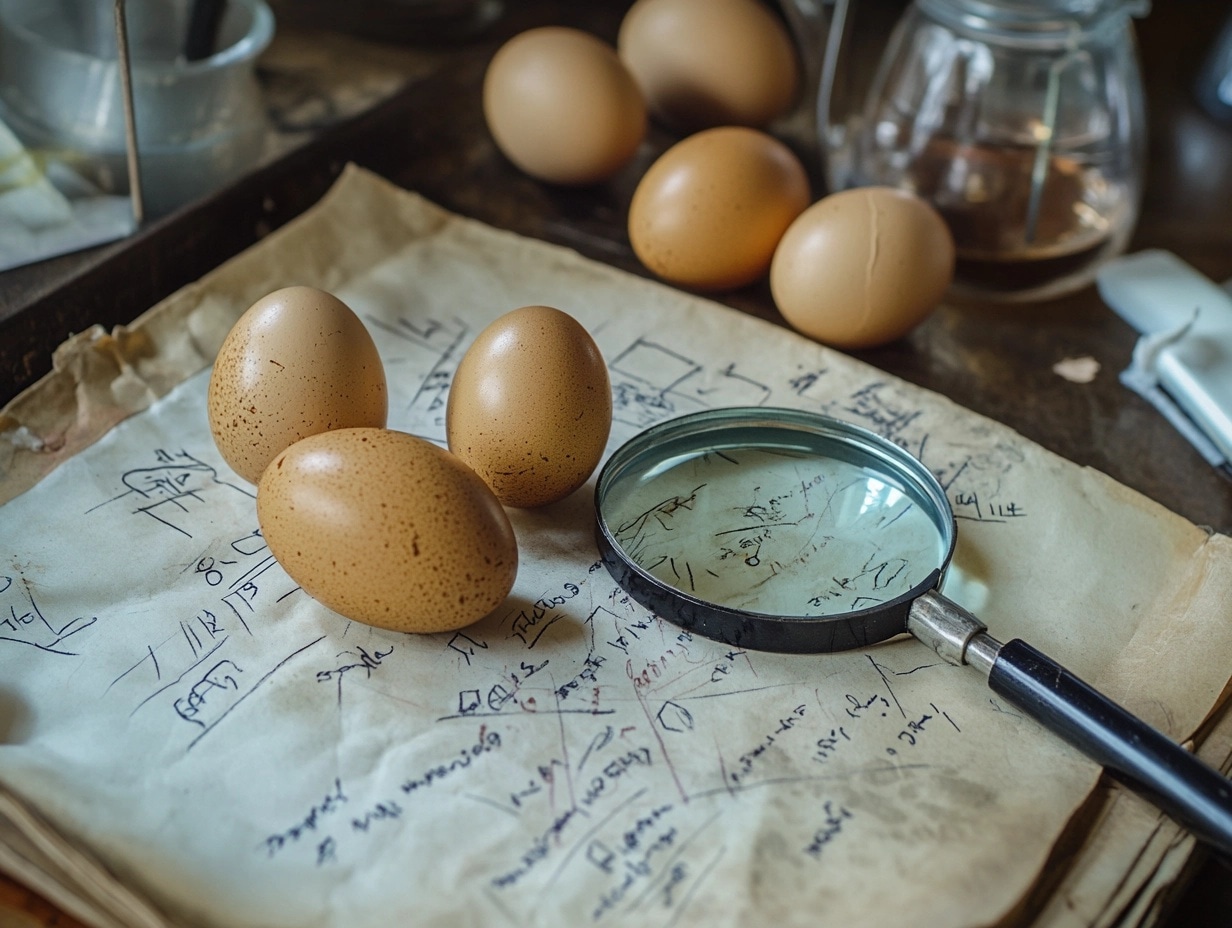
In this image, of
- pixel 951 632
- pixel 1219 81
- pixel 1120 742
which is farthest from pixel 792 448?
pixel 1219 81

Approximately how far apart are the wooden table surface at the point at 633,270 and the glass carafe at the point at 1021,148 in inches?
2.1

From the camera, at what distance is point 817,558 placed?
77cm

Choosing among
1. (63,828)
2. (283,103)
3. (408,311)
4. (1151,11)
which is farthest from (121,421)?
(1151,11)

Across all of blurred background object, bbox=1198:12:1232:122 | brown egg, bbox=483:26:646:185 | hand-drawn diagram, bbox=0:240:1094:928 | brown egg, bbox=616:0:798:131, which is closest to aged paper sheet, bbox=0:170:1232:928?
hand-drawn diagram, bbox=0:240:1094:928

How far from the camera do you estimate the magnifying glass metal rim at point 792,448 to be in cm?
72

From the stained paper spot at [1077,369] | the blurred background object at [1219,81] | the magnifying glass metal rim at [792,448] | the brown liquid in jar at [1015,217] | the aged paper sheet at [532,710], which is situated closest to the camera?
the aged paper sheet at [532,710]

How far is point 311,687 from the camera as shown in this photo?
703 mm

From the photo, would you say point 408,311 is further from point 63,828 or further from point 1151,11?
point 1151,11

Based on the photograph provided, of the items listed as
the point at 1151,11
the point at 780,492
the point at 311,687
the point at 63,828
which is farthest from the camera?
the point at 1151,11

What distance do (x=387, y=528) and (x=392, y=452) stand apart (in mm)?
47

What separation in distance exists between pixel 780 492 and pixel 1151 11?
1.31 metres

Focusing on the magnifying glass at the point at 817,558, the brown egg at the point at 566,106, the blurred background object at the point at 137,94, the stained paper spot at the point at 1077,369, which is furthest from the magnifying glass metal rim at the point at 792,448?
the blurred background object at the point at 137,94

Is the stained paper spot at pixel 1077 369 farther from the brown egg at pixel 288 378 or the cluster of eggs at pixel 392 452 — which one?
the brown egg at pixel 288 378

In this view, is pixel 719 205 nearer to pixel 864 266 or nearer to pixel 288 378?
pixel 864 266
